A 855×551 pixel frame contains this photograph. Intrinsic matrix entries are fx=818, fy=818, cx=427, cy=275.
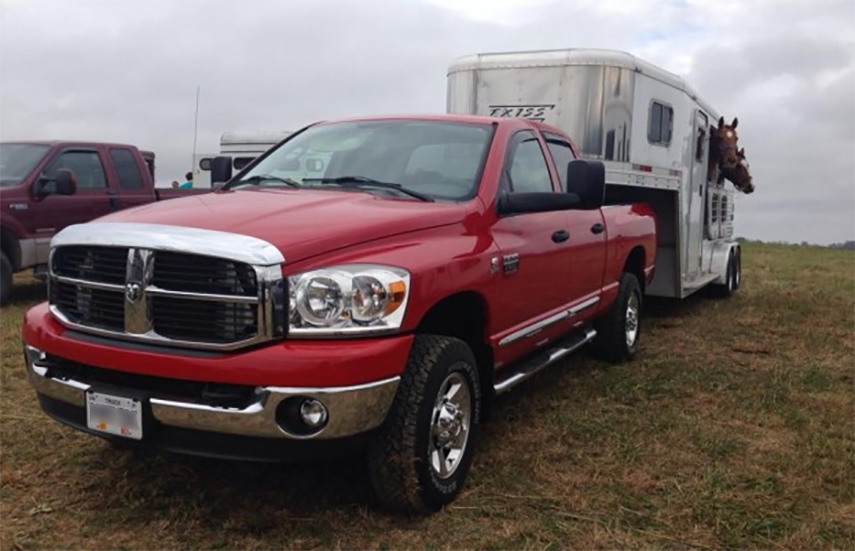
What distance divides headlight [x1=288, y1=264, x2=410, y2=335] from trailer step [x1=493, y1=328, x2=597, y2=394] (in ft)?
4.04

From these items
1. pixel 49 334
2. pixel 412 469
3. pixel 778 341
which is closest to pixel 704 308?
pixel 778 341

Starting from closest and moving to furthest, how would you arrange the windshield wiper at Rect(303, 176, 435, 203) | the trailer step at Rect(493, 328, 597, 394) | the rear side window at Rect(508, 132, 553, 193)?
→ the windshield wiper at Rect(303, 176, 435, 203) → the trailer step at Rect(493, 328, 597, 394) → the rear side window at Rect(508, 132, 553, 193)

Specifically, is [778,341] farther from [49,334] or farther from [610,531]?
[49,334]

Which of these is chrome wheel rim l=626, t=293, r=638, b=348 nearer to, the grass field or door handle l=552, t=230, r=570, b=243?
the grass field

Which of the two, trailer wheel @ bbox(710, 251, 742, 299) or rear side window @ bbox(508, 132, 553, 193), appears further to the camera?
trailer wheel @ bbox(710, 251, 742, 299)

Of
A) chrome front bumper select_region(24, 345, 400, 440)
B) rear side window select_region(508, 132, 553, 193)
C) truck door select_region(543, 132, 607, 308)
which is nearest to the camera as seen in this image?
chrome front bumper select_region(24, 345, 400, 440)

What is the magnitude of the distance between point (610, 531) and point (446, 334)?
120 centimetres

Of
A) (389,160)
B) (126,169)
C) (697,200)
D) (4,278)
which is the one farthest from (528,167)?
(126,169)

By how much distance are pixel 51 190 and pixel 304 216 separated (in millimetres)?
7012

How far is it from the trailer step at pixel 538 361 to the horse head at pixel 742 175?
6.66 meters

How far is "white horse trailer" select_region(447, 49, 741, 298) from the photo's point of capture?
820cm

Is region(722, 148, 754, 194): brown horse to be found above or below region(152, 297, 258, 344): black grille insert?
above

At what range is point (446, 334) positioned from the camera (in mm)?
4102

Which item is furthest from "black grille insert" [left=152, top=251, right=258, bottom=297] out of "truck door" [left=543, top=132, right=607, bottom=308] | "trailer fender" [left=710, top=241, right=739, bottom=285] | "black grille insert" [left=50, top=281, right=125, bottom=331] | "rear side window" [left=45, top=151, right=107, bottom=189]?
"trailer fender" [left=710, top=241, right=739, bottom=285]
